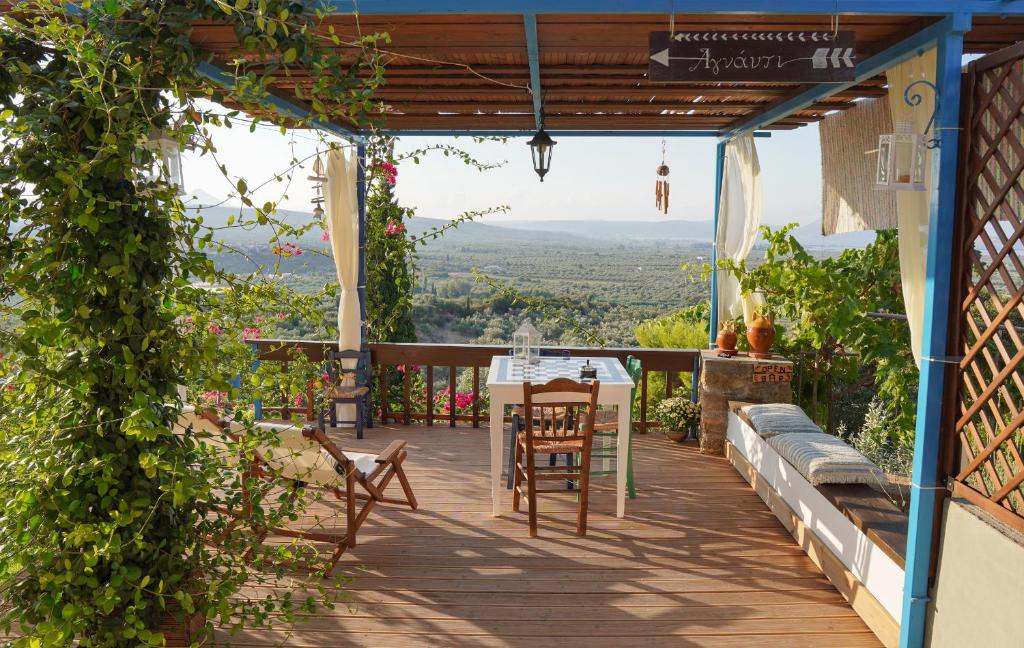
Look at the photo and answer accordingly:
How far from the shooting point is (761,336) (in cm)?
589

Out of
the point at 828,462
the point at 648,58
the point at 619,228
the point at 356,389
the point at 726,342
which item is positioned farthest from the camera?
the point at 619,228

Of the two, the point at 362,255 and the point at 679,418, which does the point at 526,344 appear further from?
the point at 362,255

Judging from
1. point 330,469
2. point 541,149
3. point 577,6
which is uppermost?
point 577,6

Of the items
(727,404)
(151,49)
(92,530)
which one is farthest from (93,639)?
(727,404)

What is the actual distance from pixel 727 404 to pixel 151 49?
5000mm

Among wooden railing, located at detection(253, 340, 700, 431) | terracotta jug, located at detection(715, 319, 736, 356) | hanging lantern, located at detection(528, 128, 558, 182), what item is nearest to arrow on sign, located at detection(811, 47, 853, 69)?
hanging lantern, located at detection(528, 128, 558, 182)

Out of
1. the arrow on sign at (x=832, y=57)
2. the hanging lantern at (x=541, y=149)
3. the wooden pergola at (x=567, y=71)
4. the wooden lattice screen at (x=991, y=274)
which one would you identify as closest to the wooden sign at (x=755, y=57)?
the arrow on sign at (x=832, y=57)

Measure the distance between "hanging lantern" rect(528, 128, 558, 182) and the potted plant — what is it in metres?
2.49

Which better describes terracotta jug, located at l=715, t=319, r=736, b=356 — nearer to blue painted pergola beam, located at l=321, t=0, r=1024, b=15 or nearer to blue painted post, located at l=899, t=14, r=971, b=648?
blue painted post, located at l=899, t=14, r=971, b=648

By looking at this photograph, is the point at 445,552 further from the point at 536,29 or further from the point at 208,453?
the point at 536,29

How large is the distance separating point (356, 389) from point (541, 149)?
2701 mm

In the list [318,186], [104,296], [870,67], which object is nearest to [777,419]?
[870,67]

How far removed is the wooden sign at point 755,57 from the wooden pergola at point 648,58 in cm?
13

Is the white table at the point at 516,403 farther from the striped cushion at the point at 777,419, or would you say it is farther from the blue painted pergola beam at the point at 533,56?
the blue painted pergola beam at the point at 533,56
